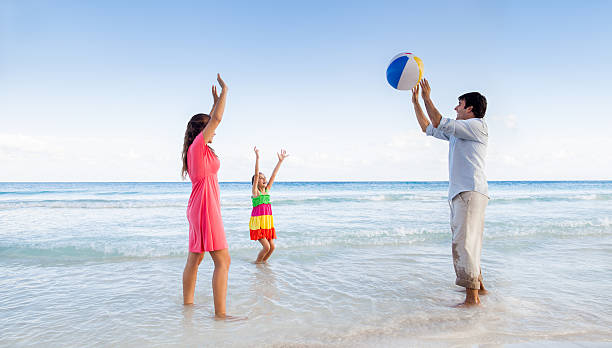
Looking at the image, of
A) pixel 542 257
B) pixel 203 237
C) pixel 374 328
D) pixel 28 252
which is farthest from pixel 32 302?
pixel 542 257

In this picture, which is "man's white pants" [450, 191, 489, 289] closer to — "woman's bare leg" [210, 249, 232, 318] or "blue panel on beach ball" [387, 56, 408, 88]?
"blue panel on beach ball" [387, 56, 408, 88]

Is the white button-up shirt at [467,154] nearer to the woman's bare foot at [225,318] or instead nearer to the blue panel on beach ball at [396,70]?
the blue panel on beach ball at [396,70]

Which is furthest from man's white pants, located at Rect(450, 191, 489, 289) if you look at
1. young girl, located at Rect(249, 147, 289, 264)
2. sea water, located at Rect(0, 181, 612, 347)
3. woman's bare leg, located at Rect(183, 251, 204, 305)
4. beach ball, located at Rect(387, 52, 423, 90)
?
young girl, located at Rect(249, 147, 289, 264)

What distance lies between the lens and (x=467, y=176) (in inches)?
155

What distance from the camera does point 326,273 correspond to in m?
5.70

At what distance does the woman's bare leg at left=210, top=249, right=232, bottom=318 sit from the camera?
11.9 feet

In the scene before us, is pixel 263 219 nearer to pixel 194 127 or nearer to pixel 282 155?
pixel 282 155

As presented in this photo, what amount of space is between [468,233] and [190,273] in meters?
2.98

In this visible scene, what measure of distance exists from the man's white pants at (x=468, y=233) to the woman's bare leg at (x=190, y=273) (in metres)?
2.73

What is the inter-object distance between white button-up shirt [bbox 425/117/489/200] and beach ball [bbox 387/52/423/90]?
2.36ft

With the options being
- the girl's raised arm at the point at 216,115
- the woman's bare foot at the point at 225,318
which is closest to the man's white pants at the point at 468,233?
the woman's bare foot at the point at 225,318

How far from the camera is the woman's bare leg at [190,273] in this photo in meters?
3.86

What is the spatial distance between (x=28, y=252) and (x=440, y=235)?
889 centimetres

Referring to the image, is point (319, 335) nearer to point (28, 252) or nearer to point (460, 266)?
point (460, 266)
